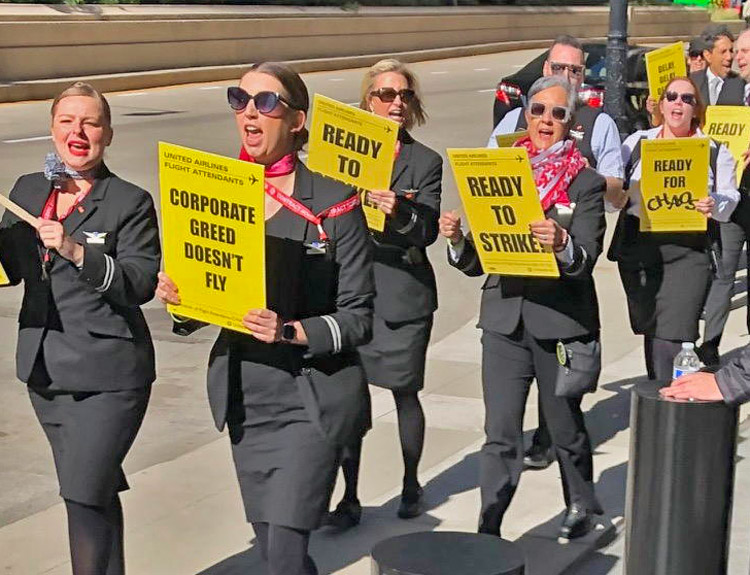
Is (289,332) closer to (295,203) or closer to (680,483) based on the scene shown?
(295,203)

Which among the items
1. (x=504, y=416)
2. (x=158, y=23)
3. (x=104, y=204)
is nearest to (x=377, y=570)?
(x=104, y=204)

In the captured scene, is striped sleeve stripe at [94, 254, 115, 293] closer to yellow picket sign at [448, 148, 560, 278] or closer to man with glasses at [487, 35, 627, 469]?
yellow picket sign at [448, 148, 560, 278]

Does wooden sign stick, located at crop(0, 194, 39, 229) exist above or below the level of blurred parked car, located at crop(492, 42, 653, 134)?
above

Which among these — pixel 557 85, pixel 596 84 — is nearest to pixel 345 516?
pixel 557 85

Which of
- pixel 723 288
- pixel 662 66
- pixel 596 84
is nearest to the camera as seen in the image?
pixel 723 288

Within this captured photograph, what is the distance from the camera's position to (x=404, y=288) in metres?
6.54

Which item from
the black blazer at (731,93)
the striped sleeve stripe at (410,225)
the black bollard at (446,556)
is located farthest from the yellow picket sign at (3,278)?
the black blazer at (731,93)

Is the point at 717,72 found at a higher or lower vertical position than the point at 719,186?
higher

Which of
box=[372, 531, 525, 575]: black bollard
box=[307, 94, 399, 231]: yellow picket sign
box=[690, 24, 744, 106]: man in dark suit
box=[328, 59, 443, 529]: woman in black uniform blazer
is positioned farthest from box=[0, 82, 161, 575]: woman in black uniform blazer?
box=[690, 24, 744, 106]: man in dark suit

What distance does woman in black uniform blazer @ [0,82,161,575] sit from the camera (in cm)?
496

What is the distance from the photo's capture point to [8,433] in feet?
26.1

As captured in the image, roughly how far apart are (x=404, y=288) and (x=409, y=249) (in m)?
0.17

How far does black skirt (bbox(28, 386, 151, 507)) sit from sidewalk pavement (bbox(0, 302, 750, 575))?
42.5 inches

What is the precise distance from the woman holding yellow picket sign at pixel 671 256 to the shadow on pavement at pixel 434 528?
2.41 ft
